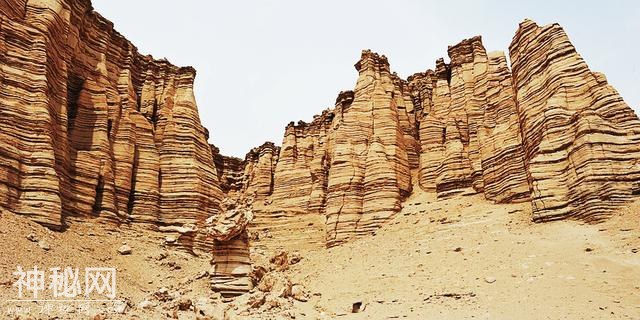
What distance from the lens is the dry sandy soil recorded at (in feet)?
58.5

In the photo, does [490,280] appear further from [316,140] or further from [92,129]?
[316,140]

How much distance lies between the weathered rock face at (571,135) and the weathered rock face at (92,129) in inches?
964

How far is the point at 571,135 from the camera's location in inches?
1049

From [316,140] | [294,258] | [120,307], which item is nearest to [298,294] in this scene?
[120,307]

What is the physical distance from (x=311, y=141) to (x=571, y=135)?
2993cm

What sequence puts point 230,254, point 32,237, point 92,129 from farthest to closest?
point 92,129 < point 230,254 < point 32,237

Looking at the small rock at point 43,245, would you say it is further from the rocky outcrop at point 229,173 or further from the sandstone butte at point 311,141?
the rocky outcrop at point 229,173

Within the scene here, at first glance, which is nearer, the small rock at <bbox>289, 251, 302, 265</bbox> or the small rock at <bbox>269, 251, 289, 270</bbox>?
the small rock at <bbox>269, 251, 289, 270</bbox>

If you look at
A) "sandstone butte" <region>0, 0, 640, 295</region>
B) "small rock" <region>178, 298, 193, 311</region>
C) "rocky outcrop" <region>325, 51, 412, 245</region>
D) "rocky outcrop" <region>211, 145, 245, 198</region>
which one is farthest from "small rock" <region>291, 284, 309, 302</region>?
"rocky outcrop" <region>211, 145, 245, 198</region>

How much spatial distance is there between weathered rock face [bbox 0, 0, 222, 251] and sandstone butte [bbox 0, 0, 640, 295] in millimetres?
105

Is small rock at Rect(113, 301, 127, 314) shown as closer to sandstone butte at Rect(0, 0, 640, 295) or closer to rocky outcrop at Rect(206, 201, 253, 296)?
rocky outcrop at Rect(206, 201, 253, 296)

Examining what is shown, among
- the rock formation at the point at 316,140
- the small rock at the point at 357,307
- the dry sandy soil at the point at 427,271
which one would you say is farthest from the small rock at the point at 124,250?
the small rock at the point at 357,307

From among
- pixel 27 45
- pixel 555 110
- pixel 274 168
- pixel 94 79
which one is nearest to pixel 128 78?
pixel 94 79

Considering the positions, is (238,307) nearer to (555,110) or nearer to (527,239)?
(527,239)
